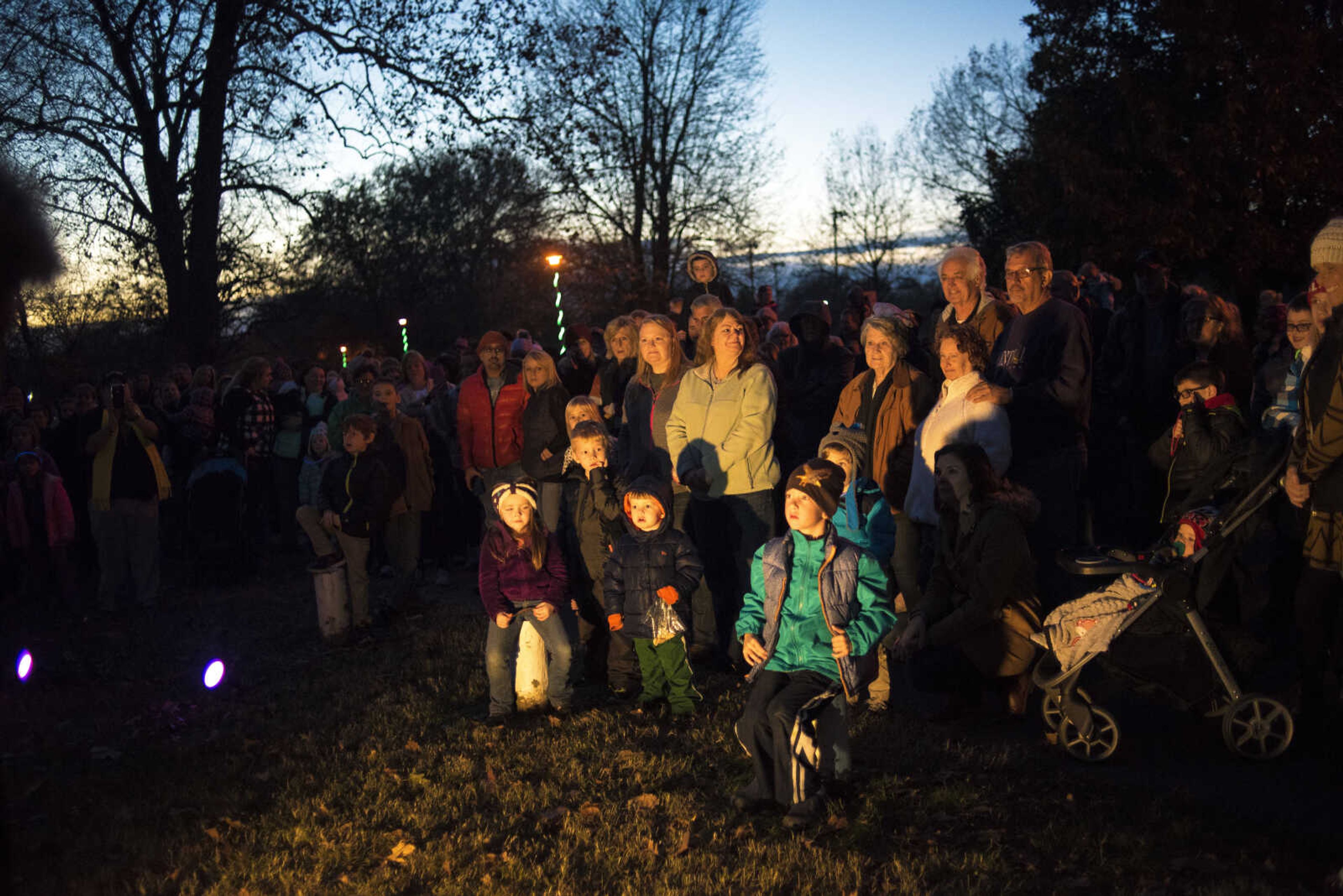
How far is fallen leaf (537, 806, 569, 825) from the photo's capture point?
5211 millimetres

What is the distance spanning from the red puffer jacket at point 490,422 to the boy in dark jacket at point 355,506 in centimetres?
103

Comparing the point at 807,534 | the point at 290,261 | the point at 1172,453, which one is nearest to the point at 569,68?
the point at 290,261

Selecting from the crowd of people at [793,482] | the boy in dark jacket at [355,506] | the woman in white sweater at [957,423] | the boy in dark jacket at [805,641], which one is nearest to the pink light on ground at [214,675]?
the boy in dark jacket at [355,506]

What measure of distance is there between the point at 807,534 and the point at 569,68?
51.6 ft

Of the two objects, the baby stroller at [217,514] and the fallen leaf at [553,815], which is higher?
the baby stroller at [217,514]

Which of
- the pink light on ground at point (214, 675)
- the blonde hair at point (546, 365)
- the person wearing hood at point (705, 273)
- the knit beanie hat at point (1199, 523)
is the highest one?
the person wearing hood at point (705, 273)

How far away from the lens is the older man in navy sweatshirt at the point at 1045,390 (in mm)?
6457

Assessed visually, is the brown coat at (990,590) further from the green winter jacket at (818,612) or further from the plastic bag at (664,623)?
the plastic bag at (664,623)

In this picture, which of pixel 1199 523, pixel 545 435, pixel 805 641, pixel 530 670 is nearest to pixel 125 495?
pixel 545 435

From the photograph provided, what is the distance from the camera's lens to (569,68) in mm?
19297

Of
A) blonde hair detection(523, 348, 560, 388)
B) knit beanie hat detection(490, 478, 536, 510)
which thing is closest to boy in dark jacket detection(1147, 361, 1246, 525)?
knit beanie hat detection(490, 478, 536, 510)

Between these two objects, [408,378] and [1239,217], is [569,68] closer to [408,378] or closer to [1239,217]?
[408,378]

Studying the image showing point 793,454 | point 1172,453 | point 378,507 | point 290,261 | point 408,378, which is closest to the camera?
point 1172,453

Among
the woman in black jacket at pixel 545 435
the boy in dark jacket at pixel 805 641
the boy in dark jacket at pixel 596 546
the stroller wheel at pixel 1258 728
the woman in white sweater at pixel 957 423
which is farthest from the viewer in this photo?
the woman in black jacket at pixel 545 435
